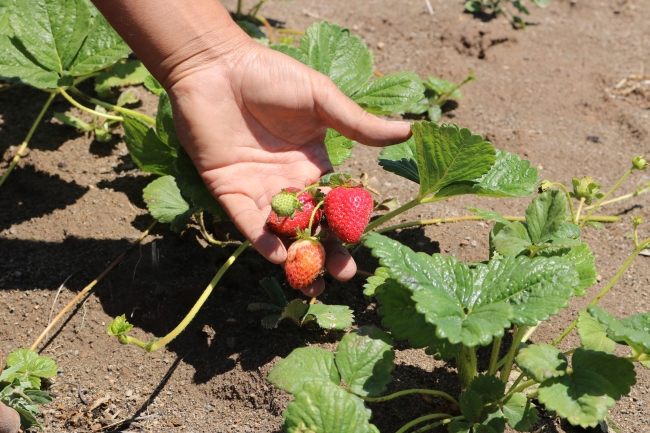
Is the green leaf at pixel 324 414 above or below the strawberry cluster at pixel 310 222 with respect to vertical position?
below

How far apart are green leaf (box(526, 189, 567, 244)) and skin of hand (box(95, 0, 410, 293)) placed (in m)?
0.55

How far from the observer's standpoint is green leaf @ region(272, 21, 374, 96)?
245 centimetres

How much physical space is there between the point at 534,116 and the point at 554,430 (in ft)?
5.97

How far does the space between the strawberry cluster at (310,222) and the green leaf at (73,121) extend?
4.63 ft

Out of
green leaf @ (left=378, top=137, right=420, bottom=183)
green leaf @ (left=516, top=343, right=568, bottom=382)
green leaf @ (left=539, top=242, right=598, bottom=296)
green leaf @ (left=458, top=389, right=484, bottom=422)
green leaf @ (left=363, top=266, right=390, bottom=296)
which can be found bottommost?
green leaf @ (left=458, top=389, right=484, bottom=422)

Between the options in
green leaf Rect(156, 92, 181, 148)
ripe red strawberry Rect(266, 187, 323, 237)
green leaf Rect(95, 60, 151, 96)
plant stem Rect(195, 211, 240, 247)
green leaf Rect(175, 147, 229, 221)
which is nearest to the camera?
ripe red strawberry Rect(266, 187, 323, 237)

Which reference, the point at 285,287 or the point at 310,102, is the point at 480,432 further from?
the point at 310,102

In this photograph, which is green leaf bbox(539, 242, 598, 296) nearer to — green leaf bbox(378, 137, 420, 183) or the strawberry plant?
green leaf bbox(378, 137, 420, 183)

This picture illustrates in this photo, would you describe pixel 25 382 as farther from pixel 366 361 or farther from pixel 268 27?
pixel 268 27

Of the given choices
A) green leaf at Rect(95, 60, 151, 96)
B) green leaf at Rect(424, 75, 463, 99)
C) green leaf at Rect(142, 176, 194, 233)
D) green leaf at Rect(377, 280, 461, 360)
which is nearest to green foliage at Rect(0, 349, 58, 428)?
green leaf at Rect(142, 176, 194, 233)

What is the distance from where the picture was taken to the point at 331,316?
75.4 inches

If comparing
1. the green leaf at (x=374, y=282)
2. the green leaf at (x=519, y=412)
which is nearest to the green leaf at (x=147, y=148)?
the green leaf at (x=374, y=282)

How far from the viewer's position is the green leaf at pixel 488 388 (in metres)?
1.63

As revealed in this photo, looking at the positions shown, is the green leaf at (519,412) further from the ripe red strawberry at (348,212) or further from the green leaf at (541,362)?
the ripe red strawberry at (348,212)
